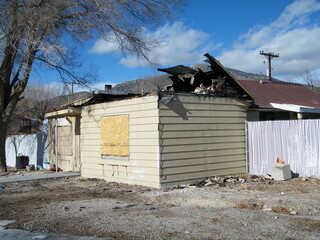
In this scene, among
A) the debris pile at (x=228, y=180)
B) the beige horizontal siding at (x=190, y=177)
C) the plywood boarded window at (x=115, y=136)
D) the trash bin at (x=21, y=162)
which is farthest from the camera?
the trash bin at (x=21, y=162)

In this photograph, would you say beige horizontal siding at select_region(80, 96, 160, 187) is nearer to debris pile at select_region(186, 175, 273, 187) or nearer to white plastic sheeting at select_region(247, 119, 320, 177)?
debris pile at select_region(186, 175, 273, 187)

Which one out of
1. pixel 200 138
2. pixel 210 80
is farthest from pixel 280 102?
pixel 200 138

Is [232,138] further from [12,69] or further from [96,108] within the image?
[12,69]

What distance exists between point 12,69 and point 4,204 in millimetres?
9140

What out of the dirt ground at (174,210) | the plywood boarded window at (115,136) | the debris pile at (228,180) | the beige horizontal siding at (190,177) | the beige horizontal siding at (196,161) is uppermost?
the plywood boarded window at (115,136)

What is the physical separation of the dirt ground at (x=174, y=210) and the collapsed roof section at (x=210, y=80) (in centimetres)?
363

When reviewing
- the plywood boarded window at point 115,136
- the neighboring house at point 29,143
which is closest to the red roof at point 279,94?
the plywood boarded window at point 115,136

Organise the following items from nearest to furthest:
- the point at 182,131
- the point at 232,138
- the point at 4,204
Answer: the point at 4,204, the point at 182,131, the point at 232,138

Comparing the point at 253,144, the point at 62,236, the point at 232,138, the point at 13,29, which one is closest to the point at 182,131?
the point at 232,138

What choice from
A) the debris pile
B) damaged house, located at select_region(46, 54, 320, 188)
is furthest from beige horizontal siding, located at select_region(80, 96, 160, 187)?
the debris pile

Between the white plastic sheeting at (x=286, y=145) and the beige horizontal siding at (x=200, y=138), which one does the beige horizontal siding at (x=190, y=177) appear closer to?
the beige horizontal siding at (x=200, y=138)

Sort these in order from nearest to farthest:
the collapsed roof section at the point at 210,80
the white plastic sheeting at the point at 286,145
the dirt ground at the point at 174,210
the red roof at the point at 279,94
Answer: the dirt ground at the point at 174,210 → the white plastic sheeting at the point at 286,145 → the collapsed roof section at the point at 210,80 → the red roof at the point at 279,94

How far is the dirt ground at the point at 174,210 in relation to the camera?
235 inches

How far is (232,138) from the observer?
41.2 ft
